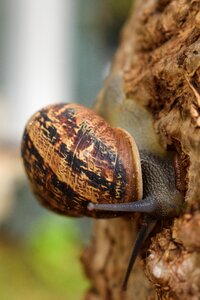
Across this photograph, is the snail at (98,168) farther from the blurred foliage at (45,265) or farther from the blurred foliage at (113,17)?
the blurred foliage at (113,17)

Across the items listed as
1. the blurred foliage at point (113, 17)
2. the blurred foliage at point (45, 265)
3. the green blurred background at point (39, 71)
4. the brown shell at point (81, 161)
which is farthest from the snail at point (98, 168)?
the blurred foliage at point (113, 17)

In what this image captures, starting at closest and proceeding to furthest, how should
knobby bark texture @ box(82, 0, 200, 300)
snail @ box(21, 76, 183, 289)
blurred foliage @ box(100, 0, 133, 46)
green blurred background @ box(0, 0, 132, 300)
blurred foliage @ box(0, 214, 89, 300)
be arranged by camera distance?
1. knobby bark texture @ box(82, 0, 200, 300)
2. snail @ box(21, 76, 183, 289)
3. blurred foliage @ box(0, 214, 89, 300)
4. green blurred background @ box(0, 0, 132, 300)
5. blurred foliage @ box(100, 0, 133, 46)

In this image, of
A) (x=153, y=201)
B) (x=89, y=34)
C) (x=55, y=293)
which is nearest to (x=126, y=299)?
(x=153, y=201)

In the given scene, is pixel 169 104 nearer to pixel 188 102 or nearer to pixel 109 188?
pixel 188 102

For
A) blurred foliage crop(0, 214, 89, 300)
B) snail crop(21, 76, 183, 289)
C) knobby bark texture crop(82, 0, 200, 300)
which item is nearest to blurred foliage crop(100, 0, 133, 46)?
blurred foliage crop(0, 214, 89, 300)

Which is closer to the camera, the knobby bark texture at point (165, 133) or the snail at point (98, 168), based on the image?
the knobby bark texture at point (165, 133)

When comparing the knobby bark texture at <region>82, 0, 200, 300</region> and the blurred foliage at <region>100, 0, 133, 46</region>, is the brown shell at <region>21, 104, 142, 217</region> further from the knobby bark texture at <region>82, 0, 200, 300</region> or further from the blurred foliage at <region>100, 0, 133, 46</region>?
the blurred foliage at <region>100, 0, 133, 46</region>
